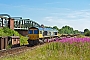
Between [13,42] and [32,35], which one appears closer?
[13,42]

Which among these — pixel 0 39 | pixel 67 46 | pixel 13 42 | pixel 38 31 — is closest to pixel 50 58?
pixel 67 46

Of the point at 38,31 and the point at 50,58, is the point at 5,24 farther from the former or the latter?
the point at 50,58

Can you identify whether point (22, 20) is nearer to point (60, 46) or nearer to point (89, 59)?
point (60, 46)

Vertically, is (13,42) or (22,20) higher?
(22,20)

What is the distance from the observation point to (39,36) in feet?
105

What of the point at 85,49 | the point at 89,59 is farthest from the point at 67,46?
the point at 89,59

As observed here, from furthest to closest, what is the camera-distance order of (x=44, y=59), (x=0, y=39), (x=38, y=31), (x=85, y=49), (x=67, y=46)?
(x=38, y=31), (x=0, y=39), (x=67, y=46), (x=85, y=49), (x=44, y=59)

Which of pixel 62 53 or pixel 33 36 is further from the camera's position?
pixel 33 36

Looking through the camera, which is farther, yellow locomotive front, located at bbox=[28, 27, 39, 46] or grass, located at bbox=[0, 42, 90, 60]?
yellow locomotive front, located at bbox=[28, 27, 39, 46]

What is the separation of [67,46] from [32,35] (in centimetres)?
1495

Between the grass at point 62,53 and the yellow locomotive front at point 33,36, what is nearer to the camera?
the grass at point 62,53

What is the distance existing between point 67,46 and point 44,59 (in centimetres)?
579

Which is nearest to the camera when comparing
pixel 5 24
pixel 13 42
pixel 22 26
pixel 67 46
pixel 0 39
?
pixel 67 46

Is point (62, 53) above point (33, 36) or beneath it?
beneath
